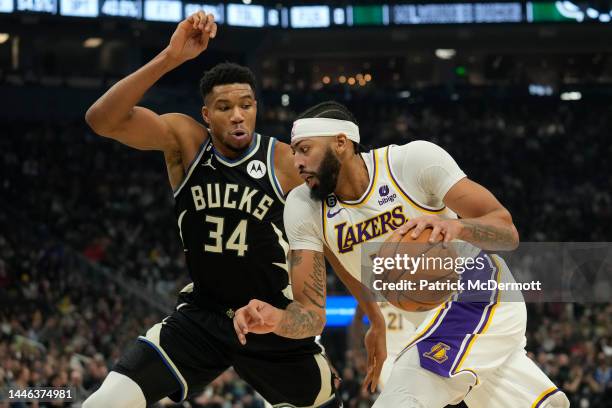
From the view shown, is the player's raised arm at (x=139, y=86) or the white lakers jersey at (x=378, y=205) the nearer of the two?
the white lakers jersey at (x=378, y=205)

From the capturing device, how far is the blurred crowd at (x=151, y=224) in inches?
559

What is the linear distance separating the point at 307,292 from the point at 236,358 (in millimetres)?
808

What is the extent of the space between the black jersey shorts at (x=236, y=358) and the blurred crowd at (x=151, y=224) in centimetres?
582

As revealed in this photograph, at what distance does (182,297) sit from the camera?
533 centimetres

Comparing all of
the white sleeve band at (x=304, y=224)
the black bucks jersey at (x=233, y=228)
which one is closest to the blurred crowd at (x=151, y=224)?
the black bucks jersey at (x=233, y=228)

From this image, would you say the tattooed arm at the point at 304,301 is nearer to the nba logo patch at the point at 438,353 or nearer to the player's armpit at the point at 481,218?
the nba logo patch at the point at 438,353

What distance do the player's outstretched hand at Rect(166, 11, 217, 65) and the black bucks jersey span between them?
0.60 m

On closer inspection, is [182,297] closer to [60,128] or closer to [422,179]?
[422,179]

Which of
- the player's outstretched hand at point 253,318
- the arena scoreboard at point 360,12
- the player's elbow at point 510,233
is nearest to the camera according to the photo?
the player's outstretched hand at point 253,318

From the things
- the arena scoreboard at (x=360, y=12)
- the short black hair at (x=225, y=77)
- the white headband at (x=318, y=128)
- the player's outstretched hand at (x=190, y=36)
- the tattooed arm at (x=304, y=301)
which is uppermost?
the arena scoreboard at (x=360, y=12)

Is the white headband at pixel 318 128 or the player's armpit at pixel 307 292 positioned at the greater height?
the white headband at pixel 318 128

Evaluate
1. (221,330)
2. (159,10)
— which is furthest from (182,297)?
(159,10)

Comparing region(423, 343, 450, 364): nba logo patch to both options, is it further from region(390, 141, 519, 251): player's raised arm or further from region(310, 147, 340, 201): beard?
region(310, 147, 340, 201): beard

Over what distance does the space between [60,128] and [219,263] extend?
65.8ft
